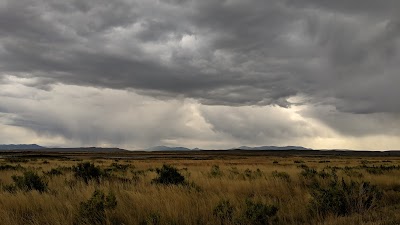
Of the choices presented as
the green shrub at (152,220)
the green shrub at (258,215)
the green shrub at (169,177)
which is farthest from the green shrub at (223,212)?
the green shrub at (169,177)

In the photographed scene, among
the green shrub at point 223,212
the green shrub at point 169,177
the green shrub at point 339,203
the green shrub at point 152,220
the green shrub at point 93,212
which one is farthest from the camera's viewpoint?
the green shrub at point 169,177

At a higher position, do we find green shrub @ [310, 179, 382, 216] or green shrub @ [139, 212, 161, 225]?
green shrub @ [310, 179, 382, 216]

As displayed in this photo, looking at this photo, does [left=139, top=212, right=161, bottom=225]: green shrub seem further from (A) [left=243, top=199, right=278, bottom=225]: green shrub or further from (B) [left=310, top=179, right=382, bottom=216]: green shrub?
(B) [left=310, top=179, right=382, bottom=216]: green shrub

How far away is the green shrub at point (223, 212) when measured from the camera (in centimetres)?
740

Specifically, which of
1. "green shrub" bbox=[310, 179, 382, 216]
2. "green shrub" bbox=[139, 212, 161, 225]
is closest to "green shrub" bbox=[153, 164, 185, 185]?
"green shrub" bbox=[310, 179, 382, 216]

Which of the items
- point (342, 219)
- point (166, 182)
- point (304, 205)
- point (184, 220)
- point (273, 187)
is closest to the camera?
point (342, 219)

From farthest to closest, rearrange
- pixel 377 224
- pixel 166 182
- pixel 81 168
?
pixel 81 168, pixel 166 182, pixel 377 224

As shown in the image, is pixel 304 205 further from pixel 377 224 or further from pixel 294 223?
pixel 377 224

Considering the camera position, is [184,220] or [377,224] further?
[184,220]

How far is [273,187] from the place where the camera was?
1314 cm

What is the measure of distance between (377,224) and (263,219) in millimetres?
2094

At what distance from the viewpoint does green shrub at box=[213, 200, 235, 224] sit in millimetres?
7404

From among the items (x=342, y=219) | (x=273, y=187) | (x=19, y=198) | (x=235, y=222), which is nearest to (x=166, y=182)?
(x=273, y=187)

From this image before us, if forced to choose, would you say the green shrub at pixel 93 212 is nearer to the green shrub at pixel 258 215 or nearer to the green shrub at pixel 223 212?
the green shrub at pixel 223 212
